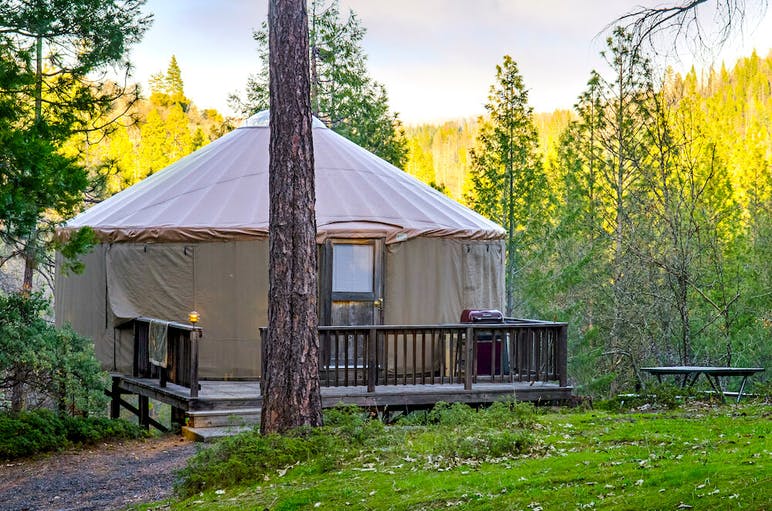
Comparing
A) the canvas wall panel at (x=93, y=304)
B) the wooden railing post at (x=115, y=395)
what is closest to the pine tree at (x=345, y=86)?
the canvas wall panel at (x=93, y=304)

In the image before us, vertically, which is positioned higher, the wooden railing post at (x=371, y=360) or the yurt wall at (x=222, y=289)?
the yurt wall at (x=222, y=289)

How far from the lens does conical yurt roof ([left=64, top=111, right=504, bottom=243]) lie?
10.9 meters

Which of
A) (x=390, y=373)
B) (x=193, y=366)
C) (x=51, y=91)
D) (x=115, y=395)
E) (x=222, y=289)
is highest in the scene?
(x=51, y=91)

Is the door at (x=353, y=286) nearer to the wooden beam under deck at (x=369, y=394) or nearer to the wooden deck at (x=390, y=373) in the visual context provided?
the wooden deck at (x=390, y=373)

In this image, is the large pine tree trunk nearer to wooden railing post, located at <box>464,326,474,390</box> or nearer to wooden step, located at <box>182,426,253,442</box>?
wooden step, located at <box>182,426,253,442</box>

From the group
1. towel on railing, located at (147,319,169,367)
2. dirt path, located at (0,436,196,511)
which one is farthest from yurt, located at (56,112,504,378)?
dirt path, located at (0,436,196,511)

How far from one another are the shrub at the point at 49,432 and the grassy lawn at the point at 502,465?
245 cm

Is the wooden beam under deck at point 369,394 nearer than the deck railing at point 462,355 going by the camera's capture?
Yes

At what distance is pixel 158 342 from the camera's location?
10.1 metres

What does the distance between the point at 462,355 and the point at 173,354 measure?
9.94 feet

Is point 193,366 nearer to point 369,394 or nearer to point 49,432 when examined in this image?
point 49,432

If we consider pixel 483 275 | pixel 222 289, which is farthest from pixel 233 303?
pixel 483 275

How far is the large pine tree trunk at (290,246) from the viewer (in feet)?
23.9

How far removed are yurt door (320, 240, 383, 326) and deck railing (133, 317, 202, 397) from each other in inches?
68.0
